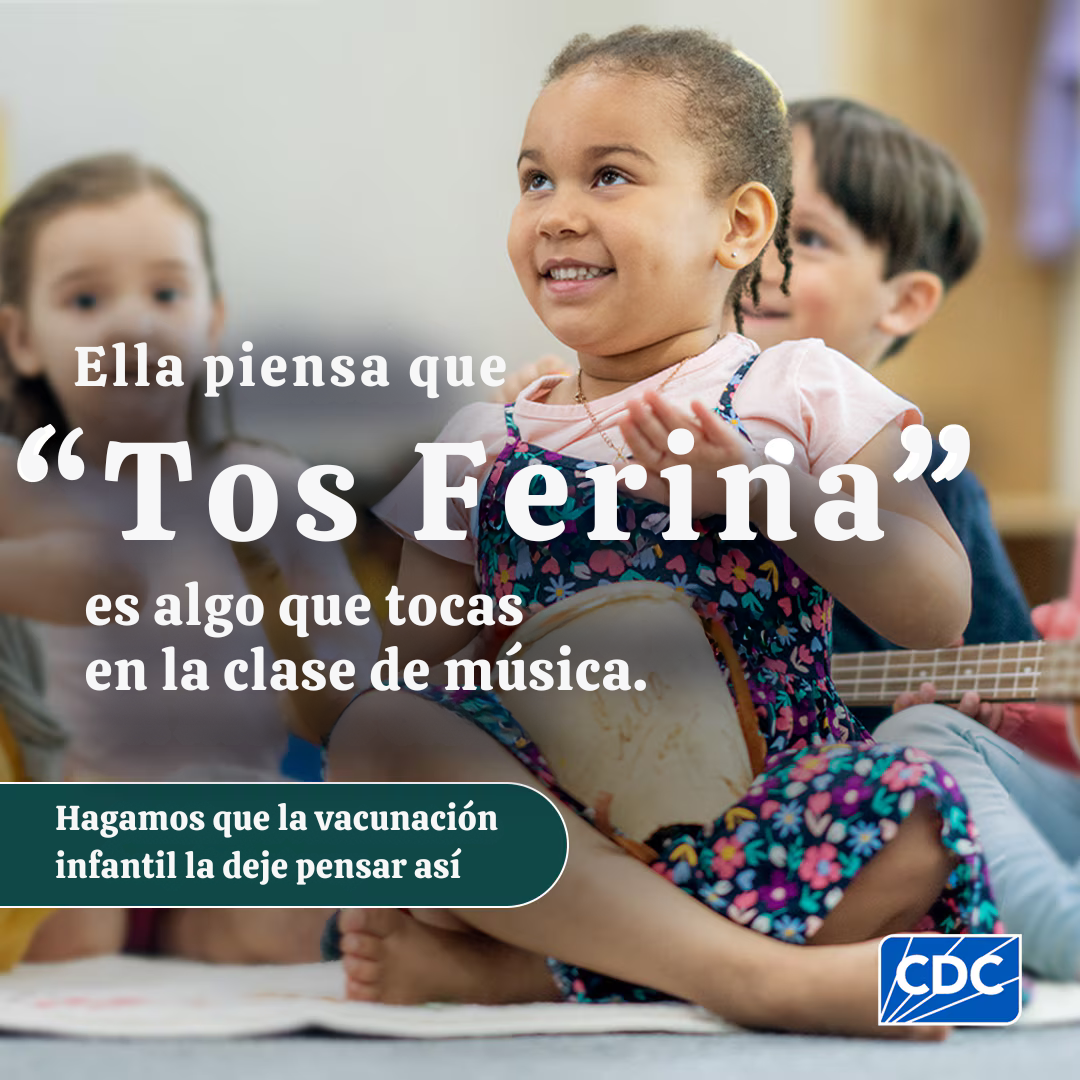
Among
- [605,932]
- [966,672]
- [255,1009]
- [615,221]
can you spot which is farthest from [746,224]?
[255,1009]

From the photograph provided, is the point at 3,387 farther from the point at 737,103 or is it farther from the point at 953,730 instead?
the point at 953,730

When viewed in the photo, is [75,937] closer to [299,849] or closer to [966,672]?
[299,849]

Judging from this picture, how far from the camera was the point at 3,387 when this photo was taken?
84cm

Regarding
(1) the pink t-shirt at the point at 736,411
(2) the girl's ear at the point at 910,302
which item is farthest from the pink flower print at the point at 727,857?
(2) the girl's ear at the point at 910,302

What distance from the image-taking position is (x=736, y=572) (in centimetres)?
80

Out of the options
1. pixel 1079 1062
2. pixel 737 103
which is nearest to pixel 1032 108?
pixel 737 103

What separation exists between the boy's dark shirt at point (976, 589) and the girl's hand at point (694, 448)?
0.37 ft

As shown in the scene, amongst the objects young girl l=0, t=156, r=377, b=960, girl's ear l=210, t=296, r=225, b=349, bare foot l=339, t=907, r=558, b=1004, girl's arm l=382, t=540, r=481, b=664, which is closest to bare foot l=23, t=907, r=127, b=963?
young girl l=0, t=156, r=377, b=960

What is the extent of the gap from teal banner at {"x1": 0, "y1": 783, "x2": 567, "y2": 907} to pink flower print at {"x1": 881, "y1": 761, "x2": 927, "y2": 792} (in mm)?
199

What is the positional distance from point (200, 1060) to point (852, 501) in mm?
506

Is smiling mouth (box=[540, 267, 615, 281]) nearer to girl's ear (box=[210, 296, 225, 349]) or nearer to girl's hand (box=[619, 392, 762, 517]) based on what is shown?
girl's hand (box=[619, 392, 762, 517])

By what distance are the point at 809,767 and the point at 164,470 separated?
17.5 inches

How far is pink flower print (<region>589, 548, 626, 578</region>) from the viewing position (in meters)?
0.80

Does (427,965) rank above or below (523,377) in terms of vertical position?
below
